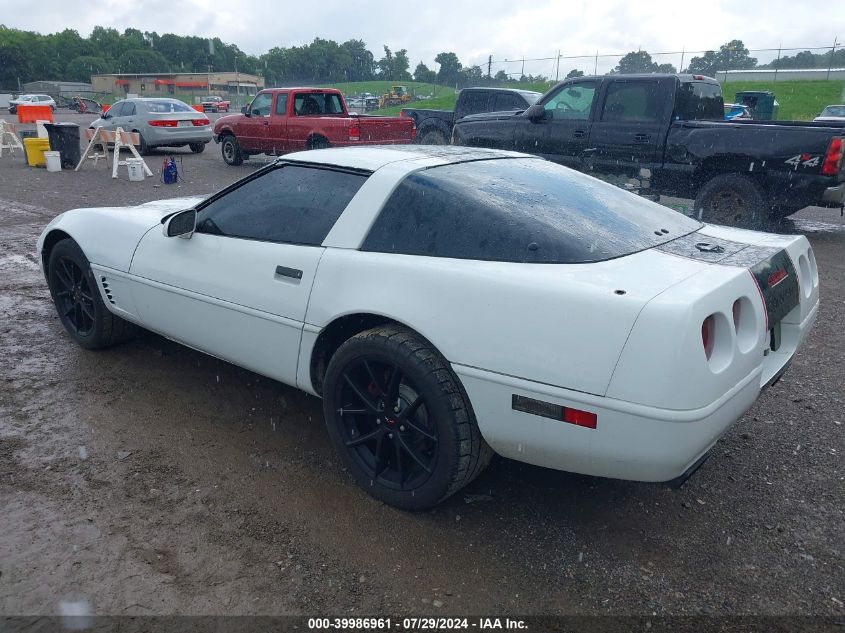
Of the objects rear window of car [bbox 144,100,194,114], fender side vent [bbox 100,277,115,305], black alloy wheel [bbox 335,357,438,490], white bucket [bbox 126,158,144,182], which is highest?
rear window of car [bbox 144,100,194,114]

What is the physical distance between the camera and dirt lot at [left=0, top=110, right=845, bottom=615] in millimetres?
2348

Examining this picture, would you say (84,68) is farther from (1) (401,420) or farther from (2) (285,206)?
(1) (401,420)

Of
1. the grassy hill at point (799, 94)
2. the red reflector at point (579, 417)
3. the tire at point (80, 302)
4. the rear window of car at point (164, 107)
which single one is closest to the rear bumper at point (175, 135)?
the rear window of car at point (164, 107)

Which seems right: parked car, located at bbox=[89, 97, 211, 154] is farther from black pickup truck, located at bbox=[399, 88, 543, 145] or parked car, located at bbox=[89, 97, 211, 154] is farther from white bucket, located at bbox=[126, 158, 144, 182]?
black pickup truck, located at bbox=[399, 88, 543, 145]

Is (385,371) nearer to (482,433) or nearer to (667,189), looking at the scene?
(482,433)

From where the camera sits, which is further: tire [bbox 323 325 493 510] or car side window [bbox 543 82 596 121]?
car side window [bbox 543 82 596 121]

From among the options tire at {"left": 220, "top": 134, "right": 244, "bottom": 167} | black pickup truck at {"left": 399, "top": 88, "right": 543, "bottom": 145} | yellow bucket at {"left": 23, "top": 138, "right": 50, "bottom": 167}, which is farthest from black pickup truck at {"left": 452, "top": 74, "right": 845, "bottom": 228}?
yellow bucket at {"left": 23, "top": 138, "right": 50, "bottom": 167}

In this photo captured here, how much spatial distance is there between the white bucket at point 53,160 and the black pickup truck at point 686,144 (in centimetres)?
959

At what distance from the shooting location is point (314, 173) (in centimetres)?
334

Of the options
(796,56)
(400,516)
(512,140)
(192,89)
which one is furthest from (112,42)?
(400,516)

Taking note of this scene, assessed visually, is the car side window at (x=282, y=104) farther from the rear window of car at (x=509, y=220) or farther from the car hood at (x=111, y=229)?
the rear window of car at (x=509, y=220)

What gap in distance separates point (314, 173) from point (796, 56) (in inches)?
1624

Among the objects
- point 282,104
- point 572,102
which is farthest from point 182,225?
point 282,104

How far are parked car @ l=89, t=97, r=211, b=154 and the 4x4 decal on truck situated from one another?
564 inches
